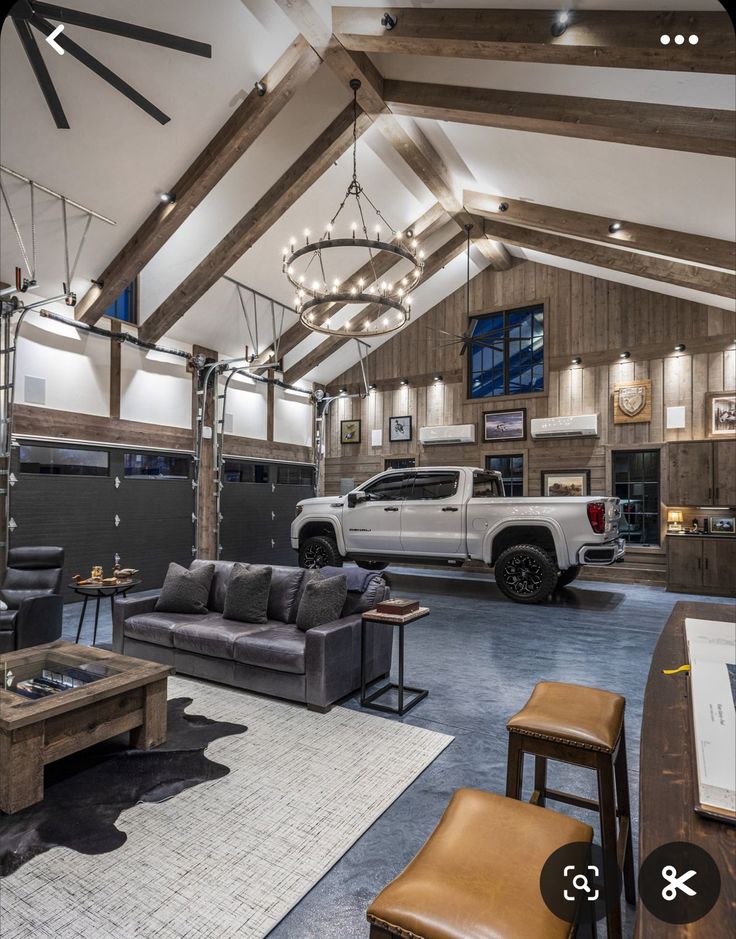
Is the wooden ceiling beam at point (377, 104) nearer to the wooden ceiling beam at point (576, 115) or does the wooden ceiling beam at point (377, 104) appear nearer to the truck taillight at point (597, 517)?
the wooden ceiling beam at point (576, 115)

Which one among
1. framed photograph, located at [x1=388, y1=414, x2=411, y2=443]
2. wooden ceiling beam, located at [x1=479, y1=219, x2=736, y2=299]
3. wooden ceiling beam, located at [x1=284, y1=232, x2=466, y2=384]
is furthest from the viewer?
framed photograph, located at [x1=388, y1=414, x2=411, y2=443]

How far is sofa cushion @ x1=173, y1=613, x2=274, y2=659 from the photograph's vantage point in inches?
143

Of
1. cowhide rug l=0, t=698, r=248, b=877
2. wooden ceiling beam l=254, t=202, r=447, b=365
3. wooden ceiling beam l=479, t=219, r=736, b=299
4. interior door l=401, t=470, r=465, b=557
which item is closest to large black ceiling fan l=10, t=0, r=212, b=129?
cowhide rug l=0, t=698, r=248, b=877

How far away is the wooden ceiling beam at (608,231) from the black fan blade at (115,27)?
16.5ft

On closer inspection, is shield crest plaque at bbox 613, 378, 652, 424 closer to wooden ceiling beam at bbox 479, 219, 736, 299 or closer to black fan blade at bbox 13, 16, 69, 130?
wooden ceiling beam at bbox 479, 219, 736, 299

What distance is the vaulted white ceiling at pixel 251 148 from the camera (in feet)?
14.5

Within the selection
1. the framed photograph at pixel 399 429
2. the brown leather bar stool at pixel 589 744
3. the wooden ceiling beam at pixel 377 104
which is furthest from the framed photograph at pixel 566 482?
the brown leather bar stool at pixel 589 744

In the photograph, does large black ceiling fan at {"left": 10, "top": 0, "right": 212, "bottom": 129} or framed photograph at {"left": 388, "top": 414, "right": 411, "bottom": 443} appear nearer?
large black ceiling fan at {"left": 10, "top": 0, "right": 212, "bottom": 129}

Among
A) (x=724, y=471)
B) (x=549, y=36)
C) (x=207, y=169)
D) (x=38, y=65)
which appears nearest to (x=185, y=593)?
(x=38, y=65)

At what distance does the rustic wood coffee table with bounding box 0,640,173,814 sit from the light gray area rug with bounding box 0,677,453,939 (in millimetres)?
404

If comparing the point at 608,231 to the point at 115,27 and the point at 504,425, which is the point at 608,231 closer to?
the point at 504,425

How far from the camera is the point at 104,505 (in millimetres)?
7234

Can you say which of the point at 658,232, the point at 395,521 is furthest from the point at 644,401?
the point at 395,521

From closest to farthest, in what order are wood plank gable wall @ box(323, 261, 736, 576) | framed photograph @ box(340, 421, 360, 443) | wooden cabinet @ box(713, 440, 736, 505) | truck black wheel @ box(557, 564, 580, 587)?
truck black wheel @ box(557, 564, 580, 587) < wooden cabinet @ box(713, 440, 736, 505) < wood plank gable wall @ box(323, 261, 736, 576) < framed photograph @ box(340, 421, 360, 443)
